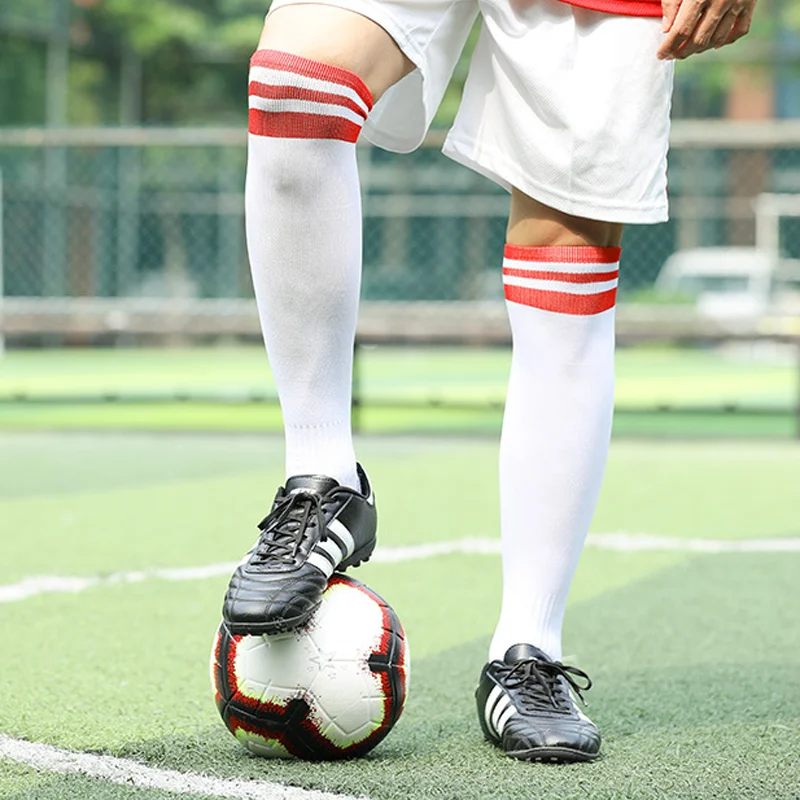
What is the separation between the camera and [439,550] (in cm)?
417

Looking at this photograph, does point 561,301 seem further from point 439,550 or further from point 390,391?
point 390,391

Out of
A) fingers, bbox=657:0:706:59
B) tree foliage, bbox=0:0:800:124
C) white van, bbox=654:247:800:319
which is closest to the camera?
fingers, bbox=657:0:706:59

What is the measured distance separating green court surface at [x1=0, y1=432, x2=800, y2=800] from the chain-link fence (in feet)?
20.2

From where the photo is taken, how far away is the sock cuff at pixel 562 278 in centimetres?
229

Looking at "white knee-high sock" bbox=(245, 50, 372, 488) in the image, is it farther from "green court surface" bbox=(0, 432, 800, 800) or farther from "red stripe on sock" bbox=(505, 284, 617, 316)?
"green court surface" bbox=(0, 432, 800, 800)

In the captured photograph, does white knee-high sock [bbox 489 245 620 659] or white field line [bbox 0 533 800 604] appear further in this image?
white field line [bbox 0 533 800 604]

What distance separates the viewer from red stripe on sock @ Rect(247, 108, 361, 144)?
6.70 feet

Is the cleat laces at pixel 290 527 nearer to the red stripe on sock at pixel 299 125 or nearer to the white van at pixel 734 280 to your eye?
the red stripe on sock at pixel 299 125

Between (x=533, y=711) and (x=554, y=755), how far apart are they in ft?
0.29

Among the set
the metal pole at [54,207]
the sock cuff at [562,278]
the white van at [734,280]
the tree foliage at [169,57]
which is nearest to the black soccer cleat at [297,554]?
the sock cuff at [562,278]

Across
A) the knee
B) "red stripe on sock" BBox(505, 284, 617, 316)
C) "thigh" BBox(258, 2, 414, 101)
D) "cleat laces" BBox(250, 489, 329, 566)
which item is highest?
"thigh" BBox(258, 2, 414, 101)

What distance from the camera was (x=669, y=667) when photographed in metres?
2.81

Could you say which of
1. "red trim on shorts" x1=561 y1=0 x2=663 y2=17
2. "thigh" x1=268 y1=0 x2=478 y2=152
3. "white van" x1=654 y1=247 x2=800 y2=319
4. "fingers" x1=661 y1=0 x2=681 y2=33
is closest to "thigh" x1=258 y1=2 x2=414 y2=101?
"thigh" x1=268 y1=0 x2=478 y2=152

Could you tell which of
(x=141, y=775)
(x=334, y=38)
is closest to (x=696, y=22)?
(x=334, y=38)
